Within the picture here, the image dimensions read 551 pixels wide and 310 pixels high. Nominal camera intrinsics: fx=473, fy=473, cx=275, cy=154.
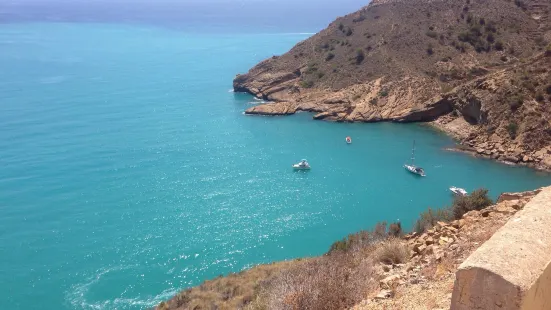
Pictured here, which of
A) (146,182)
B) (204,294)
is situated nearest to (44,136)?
(146,182)

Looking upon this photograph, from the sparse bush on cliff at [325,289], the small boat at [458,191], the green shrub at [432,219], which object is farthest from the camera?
the small boat at [458,191]

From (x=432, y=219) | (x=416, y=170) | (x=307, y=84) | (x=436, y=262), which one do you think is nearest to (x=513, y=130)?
(x=416, y=170)

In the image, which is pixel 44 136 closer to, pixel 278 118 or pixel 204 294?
pixel 278 118

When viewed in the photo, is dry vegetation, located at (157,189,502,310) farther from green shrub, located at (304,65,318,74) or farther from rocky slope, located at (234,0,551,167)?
green shrub, located at (304,65,318,74)

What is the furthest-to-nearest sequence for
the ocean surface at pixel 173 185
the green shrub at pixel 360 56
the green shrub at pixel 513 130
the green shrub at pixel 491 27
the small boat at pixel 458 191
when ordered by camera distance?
1. the green shrub at pixel 360 56
2. the green shrub at pixel 491 27
3. the green shrub at pixel 513 130
4. the small boat at pixel 458 191
5. the ocean surface at pixel 173 185

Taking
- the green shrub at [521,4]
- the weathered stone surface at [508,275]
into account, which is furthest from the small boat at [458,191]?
the green shrub at [521,4]

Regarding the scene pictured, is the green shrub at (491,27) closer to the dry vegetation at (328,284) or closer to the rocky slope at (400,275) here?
the dry vegetation at (328,284)
